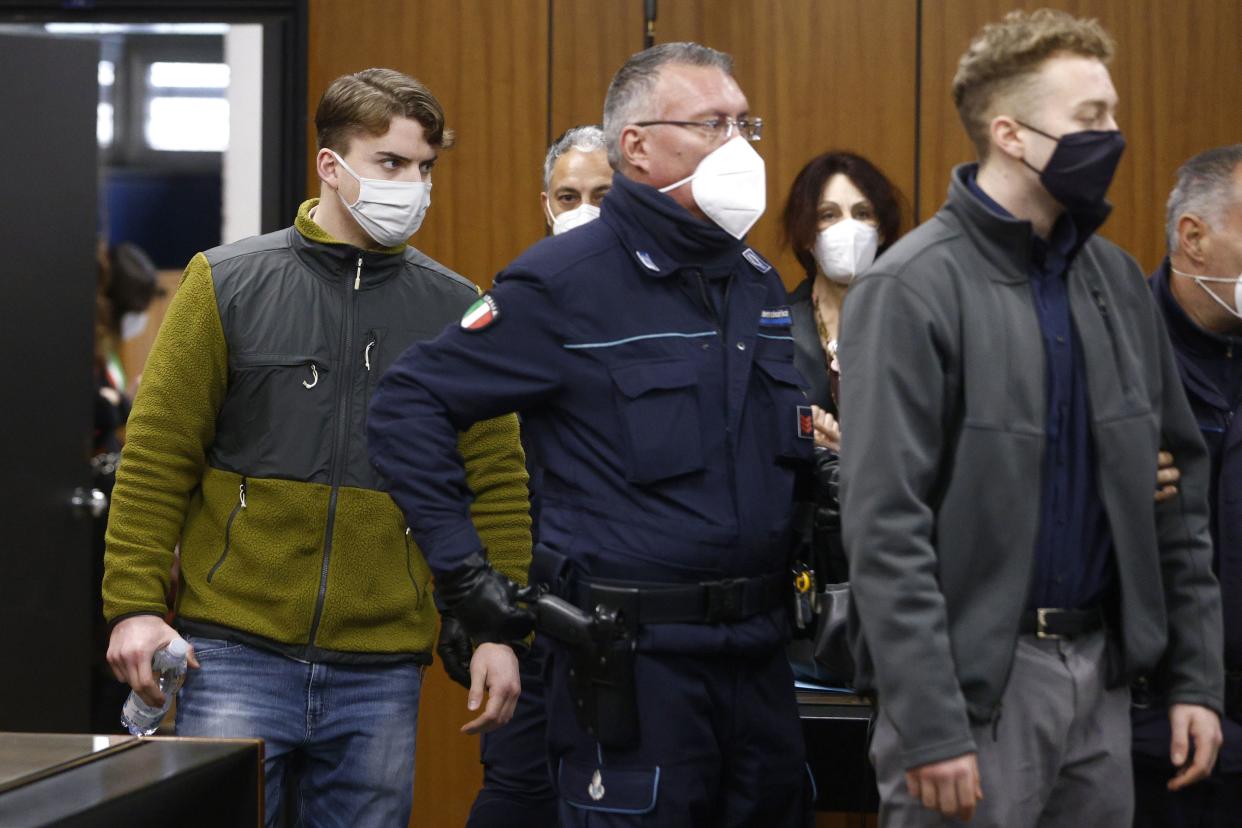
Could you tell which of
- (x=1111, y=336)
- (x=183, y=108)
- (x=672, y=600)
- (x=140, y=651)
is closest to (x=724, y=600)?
(x=672, y=600)

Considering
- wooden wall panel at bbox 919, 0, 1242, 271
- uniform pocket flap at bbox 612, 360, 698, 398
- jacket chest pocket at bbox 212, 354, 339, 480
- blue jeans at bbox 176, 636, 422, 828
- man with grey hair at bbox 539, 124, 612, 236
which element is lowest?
blue jeans at bbox 176, 636, 422, 828

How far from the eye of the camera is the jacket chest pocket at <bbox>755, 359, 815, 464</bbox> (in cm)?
205

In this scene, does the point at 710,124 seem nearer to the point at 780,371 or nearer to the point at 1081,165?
the point at 780,371

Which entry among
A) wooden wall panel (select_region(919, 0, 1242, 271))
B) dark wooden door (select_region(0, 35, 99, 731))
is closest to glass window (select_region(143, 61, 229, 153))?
dark wooden door (select_region(0, 35, 99, 731))

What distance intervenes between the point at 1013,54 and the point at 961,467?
0.51 meters

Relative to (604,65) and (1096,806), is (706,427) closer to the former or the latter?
(1096,806)

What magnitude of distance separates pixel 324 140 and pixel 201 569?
716 millimetres

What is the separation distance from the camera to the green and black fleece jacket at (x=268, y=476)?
225cm

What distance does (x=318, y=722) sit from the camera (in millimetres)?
2270

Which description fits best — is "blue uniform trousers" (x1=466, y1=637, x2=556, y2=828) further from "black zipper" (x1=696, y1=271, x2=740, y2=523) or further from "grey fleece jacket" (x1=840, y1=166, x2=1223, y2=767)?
"grey fleece jacket" (x1=840, y1=166, x2=1223, y2=767)

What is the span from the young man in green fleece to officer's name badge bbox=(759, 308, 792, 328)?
565mm

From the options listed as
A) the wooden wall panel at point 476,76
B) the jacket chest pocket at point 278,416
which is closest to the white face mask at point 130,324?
the wooden wall panel at point 476,76

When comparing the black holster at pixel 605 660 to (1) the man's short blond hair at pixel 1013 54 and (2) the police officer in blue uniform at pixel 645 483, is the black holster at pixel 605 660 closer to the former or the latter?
(2) the police officer in blue uniform at pixel 645 483

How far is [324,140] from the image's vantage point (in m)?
2.47
